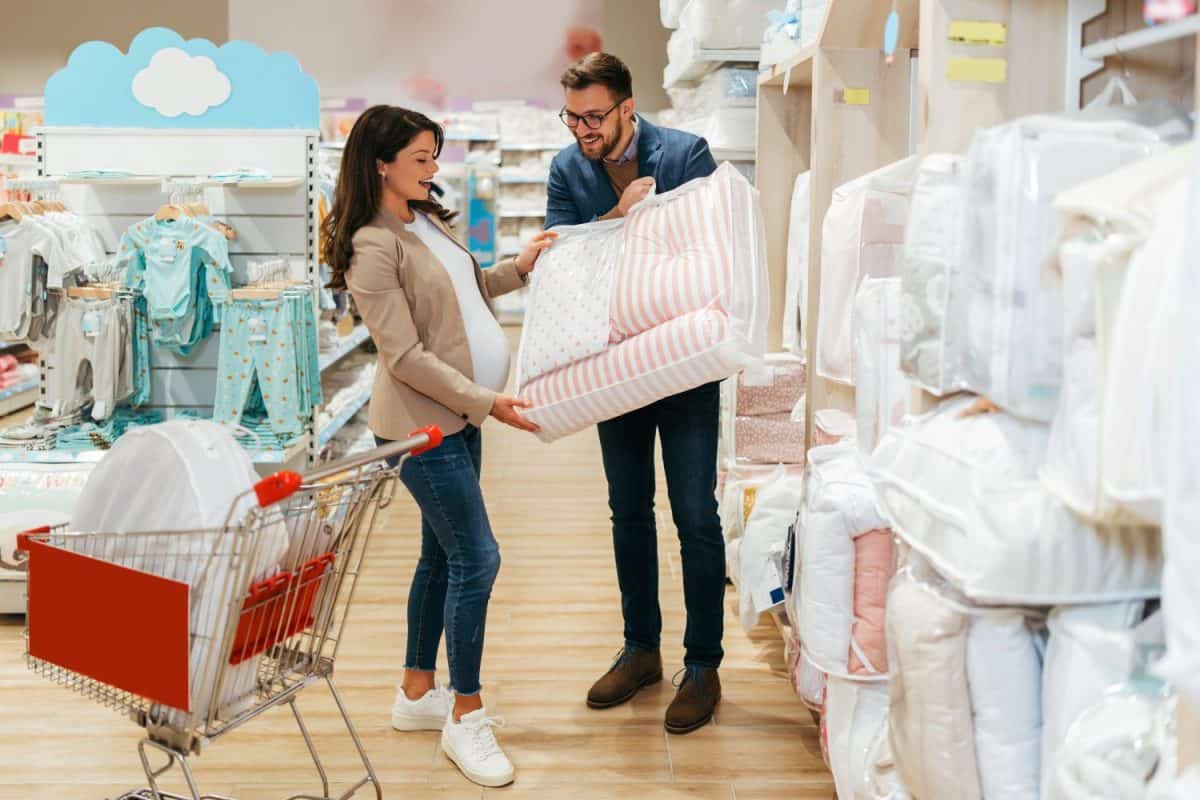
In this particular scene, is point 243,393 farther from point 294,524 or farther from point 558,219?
point 294,524

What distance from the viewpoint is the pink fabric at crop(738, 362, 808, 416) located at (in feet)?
14.2

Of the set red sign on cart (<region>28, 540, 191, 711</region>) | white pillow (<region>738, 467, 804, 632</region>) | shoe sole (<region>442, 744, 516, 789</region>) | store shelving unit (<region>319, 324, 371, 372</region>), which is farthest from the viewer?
store shelving unit (<region>319, 324, 371, 372</region>)

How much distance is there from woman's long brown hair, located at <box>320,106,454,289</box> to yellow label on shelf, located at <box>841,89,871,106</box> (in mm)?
1091

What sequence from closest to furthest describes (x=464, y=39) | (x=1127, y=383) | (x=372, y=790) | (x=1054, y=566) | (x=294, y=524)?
(x=1127, y=383) < (x=1054, y=566) < (x=294, y=524) < (x=372, y=790) < (x=464, y=39)

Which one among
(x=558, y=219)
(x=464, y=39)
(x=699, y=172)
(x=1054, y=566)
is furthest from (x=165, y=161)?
(x=464, y=39)

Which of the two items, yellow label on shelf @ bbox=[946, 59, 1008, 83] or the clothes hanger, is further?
yellow label on shelf @ bbox=[946, 59, 1008, 83]

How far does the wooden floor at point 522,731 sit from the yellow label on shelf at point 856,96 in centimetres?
156

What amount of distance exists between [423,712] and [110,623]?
1.19m

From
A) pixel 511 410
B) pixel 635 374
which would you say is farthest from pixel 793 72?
pixel 511 410

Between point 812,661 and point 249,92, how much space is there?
11.1ft

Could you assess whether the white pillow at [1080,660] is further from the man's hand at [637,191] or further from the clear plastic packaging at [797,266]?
the clear plastic packaging at [797,266]

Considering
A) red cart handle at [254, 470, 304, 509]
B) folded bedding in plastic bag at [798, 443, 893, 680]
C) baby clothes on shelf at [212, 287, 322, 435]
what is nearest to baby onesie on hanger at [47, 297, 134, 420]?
baby clothes on shelf at [212, 287, 322, 435]

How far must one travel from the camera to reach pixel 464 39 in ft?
44.5

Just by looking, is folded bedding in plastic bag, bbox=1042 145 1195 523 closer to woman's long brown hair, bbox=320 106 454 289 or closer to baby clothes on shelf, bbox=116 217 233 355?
woman's long brown hair, bbox=320 106 454 289
